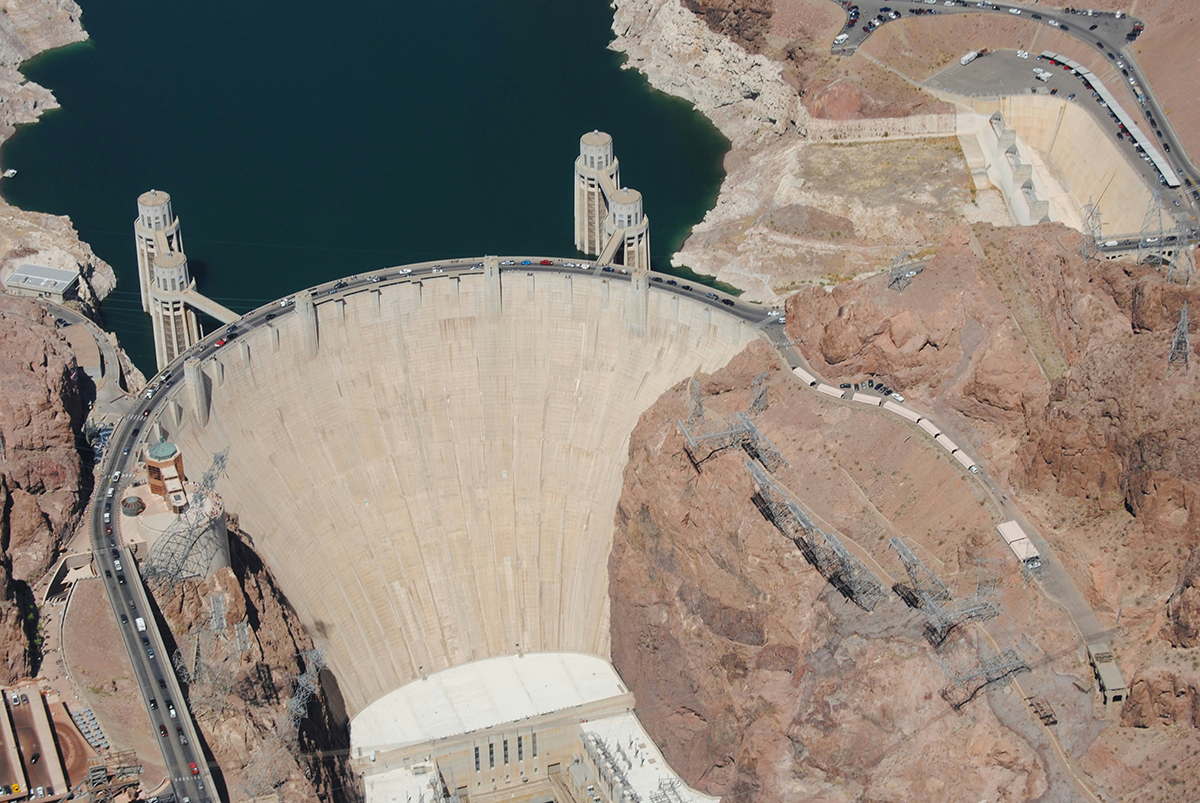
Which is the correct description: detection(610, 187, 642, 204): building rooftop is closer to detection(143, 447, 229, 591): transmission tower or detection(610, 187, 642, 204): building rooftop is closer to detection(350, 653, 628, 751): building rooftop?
detection(350, 653, 628, 751): building rooftop

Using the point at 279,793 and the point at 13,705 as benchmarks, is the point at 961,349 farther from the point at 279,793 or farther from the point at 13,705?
the point at 13,705

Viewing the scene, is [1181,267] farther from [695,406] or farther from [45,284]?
[45,284]

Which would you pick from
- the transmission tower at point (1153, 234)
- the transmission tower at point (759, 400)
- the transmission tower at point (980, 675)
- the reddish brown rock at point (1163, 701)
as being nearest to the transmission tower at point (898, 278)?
the transmission tower at point (759, 400)

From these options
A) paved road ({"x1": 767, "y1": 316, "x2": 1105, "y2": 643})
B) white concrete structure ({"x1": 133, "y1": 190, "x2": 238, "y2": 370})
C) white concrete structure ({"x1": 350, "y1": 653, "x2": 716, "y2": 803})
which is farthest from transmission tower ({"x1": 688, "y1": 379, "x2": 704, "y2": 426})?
white concrete structure ({"x1": 133, "y1": 190, "x2": 238, "y2": 370})

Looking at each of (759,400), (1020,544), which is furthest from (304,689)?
(1020,544)

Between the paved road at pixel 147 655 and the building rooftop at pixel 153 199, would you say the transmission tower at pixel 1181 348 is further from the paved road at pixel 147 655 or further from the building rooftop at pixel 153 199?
the building rooftop at pixel 153 199

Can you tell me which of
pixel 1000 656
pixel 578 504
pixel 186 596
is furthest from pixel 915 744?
pixel 186 596
